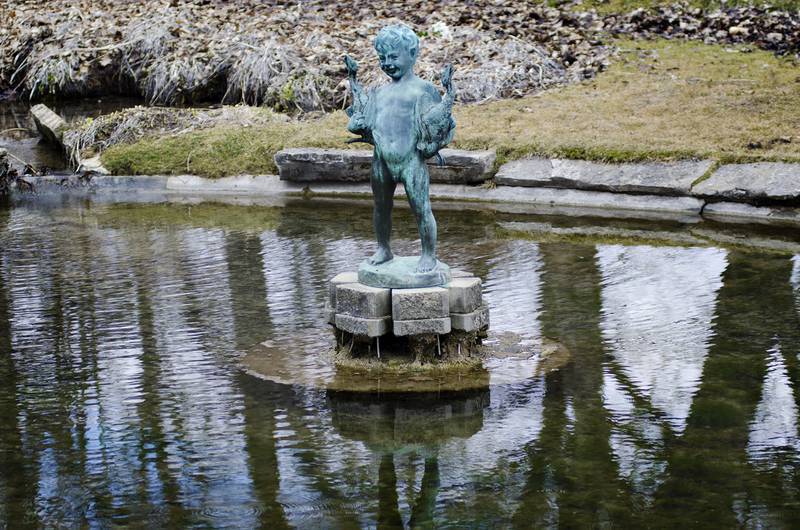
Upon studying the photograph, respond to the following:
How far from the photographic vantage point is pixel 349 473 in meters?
5.73

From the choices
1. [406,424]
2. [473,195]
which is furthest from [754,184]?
[406,424]

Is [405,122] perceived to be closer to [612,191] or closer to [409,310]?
[409,310]

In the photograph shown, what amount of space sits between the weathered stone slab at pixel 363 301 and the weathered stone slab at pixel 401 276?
0.06m

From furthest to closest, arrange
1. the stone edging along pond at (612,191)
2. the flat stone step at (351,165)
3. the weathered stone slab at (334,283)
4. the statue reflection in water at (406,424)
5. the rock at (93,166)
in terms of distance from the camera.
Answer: the rock at (93,166), the flat stone step at (351,165), the stone edging along pond at (612,191), the weathered stone slab at (334,283), the statue reflection in water at (406,424)

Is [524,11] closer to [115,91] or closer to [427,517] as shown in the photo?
[115,91]

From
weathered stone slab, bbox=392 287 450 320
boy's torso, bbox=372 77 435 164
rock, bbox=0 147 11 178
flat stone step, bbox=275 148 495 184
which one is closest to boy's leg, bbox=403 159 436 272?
boy's torso, bbox=372 77 435 164

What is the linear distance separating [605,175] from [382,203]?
14.7ft

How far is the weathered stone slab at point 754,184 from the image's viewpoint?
1043cm

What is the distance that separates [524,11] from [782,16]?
11.9 ft

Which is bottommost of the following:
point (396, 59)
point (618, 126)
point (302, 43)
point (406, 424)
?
point (406, 424)

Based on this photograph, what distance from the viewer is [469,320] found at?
280 inches

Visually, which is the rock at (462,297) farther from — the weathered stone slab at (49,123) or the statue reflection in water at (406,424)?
the weathered stone slab at (49,123)

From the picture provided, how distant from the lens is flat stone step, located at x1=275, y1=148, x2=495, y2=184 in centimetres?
1191

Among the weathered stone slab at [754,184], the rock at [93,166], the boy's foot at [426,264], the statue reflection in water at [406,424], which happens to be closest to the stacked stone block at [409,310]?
the boy's foot at [426,264]
